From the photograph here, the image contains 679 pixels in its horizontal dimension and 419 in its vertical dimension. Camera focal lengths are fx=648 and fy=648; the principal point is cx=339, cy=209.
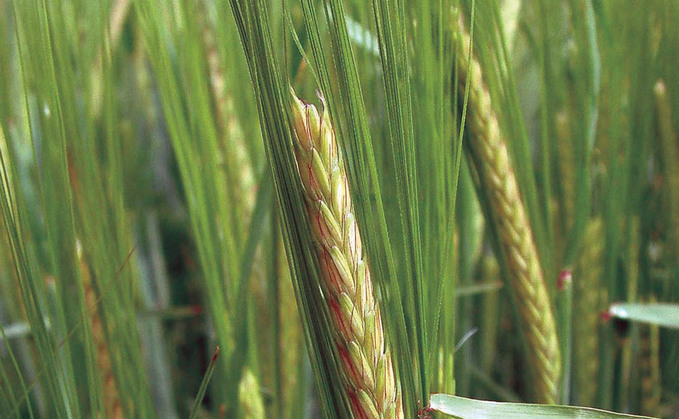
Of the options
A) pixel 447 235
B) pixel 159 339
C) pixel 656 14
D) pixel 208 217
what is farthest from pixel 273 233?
pixel 656 14

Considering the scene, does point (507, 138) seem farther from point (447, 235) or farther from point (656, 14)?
point (656, 14)

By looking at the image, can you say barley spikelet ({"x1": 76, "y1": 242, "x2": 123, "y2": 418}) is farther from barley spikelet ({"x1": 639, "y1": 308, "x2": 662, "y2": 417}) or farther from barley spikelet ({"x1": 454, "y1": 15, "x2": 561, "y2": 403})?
barley spikelet ({"x1": 639, "y1": 308, "x2": 662, "y2": 417})

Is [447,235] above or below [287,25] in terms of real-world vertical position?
below

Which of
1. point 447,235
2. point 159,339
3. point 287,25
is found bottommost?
point 159,339

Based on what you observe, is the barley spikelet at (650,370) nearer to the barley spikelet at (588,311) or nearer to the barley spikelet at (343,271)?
the barley spikelet at (588,311)

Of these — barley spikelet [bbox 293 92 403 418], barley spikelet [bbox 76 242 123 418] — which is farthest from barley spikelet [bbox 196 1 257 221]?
barley spikelet [bbox 293 92 403 418]

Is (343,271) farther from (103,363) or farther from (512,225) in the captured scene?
(103,363)

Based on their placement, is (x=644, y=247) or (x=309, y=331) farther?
(x=644, y=247)

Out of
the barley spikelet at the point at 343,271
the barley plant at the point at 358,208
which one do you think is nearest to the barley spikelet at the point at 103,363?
the barley plant at the point at 358,208
